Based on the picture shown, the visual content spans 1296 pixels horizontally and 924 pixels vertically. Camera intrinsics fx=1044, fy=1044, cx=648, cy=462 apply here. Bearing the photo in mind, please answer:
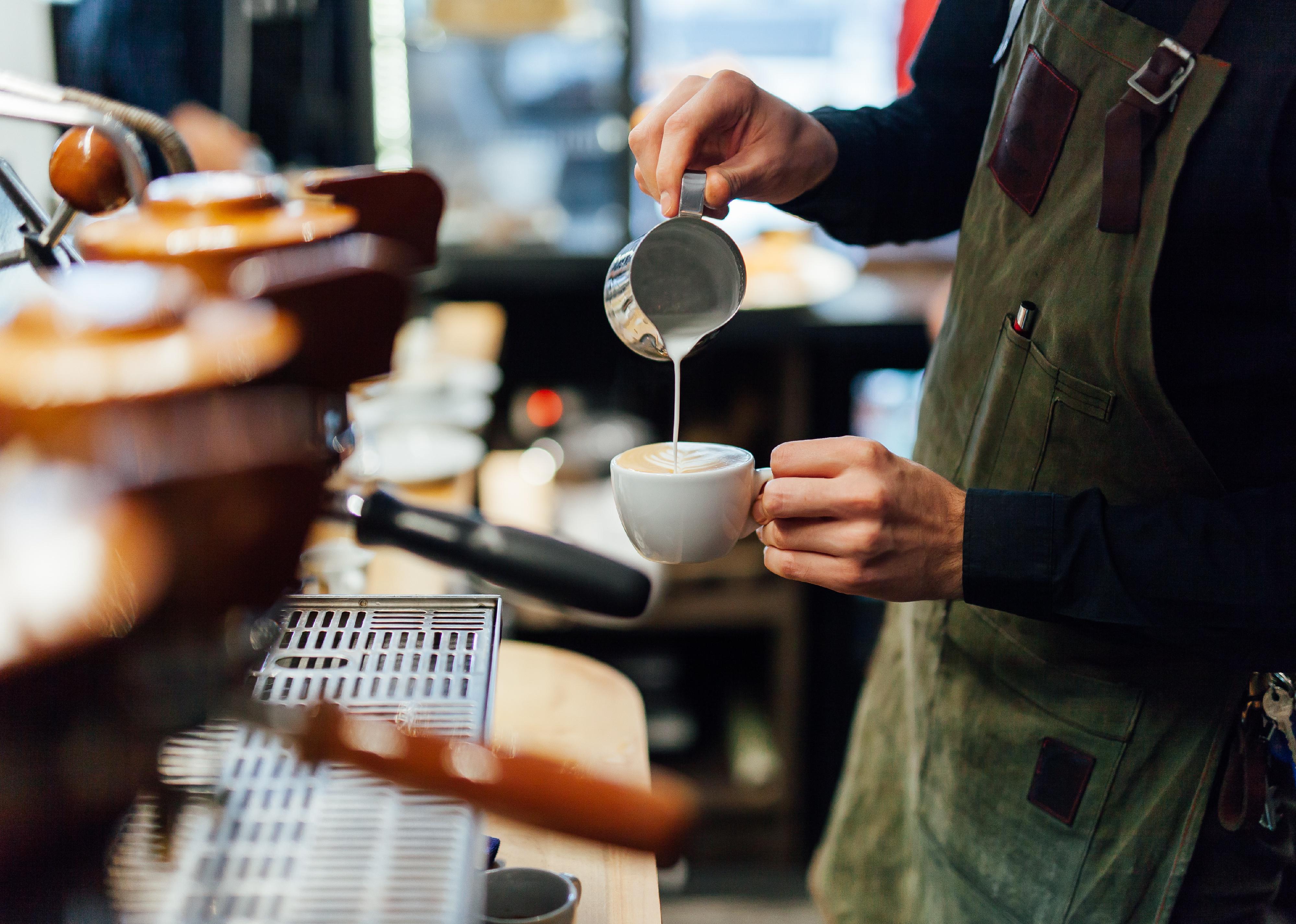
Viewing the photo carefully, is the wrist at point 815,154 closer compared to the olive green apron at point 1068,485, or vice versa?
the olive green apron at point 1068,485

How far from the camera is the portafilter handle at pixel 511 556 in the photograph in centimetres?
66

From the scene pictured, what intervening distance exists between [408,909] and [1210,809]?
760mm

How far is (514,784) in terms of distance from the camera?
425 millimetres

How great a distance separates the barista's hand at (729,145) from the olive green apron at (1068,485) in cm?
19

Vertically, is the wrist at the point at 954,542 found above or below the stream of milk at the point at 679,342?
below

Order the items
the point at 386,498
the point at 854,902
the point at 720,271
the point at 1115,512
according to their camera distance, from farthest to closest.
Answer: the point at 854,902 < the point at 720,271 < the point at 1115,512 < the point at 386,498

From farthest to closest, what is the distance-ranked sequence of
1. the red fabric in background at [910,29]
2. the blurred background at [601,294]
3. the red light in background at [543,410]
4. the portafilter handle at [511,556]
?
1. the red light in background at [543,410]
2. the blurred background at [601,294]
3. the red fabric in background at [910,29]
4. the portafilter handle at [511,556]

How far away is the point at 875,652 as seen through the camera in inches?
60.4

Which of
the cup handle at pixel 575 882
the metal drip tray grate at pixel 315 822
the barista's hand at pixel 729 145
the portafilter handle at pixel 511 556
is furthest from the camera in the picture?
the barista's hand at pixel 729 145

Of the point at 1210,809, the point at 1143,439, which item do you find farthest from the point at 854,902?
the point at 1143,439

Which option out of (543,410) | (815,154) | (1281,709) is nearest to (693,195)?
(815,154)

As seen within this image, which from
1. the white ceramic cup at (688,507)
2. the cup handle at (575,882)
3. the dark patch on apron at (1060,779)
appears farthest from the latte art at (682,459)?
the dark patch on apron at (1060,779)

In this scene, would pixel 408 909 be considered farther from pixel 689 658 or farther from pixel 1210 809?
pixel 689 658

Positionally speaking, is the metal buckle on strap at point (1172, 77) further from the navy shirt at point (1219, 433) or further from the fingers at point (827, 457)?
the fingers at point (827, 457)
